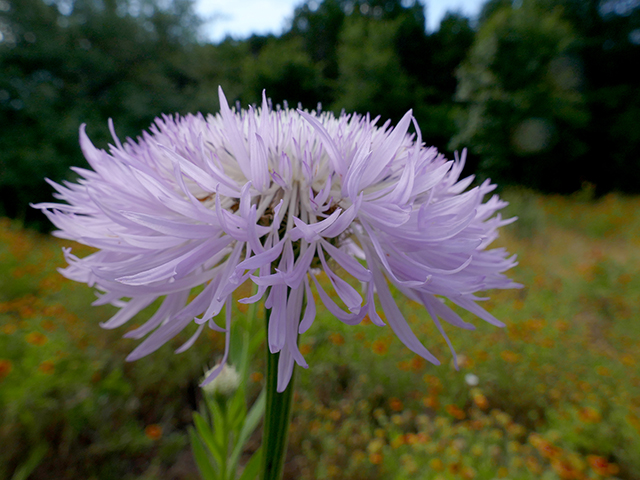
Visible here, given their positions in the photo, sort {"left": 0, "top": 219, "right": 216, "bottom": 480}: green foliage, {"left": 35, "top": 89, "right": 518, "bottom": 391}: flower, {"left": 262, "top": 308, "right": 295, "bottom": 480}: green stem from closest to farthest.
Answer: {"left": 35, "top": 89, "right": 518, "bottom": 391}: flower < {"left": 262, "top": 308, "right": 295, "bottom": 480}: green stem < {"left": 0, "top": 219, "right": 216, "bottom": 480}: green foliage

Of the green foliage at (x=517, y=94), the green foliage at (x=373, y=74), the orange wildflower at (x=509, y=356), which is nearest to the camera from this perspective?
the orange wildflower at (x=509, y=356)

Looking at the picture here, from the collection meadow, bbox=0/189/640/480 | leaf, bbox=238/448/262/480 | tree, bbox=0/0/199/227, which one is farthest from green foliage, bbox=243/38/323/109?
leaf, bbox=238/448/262/480

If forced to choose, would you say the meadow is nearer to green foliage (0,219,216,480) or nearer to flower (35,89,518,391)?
green foliage (0,219,216,480)

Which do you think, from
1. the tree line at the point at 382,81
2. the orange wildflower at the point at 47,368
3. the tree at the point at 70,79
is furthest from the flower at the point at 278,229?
the tree at the point at 70,79

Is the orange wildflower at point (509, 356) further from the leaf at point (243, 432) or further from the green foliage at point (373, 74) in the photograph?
the green foliage at point (373, 74)

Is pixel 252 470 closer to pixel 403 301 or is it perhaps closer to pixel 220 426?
pixel 220 426

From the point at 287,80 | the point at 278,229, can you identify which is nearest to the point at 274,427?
the point at 278,229

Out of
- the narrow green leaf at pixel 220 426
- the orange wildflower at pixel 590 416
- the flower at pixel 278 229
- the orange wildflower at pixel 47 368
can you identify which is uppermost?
the flower at pixel 278 229
